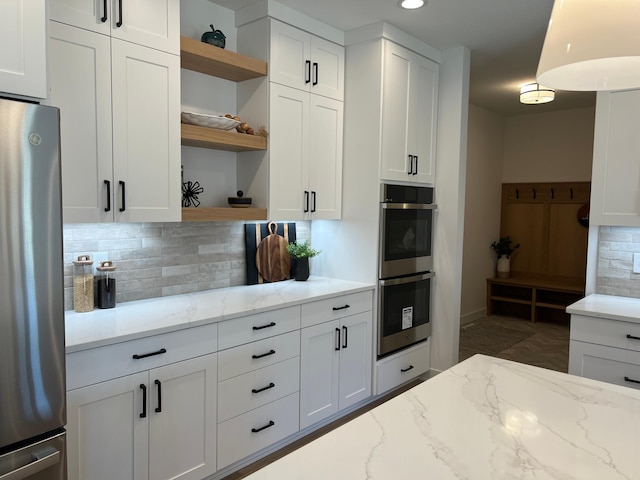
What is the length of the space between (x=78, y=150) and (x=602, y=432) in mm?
2142

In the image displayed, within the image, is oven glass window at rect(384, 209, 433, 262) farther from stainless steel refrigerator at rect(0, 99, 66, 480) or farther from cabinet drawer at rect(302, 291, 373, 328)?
stainless steel refrigerator at rect(0, 99, 66, 480)

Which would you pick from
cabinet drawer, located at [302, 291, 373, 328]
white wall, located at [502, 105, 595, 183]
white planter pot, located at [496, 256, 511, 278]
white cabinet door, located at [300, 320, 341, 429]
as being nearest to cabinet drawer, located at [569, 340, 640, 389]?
cabinet drawer, located at [302, 291, 373, 328]

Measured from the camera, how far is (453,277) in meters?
3.66

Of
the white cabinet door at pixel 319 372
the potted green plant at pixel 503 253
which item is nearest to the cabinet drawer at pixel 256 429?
the white cabinet door at pixel 319 372

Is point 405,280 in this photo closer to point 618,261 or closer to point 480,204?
point 618,261

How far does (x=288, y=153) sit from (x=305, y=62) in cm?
61

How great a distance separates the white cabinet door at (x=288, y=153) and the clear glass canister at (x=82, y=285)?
1.07 meters

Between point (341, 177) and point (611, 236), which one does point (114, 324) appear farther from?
point (611, 236)

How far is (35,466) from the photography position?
149cm

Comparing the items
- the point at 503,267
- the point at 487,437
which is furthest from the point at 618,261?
the point at 503,267

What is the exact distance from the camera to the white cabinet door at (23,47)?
1465 mm

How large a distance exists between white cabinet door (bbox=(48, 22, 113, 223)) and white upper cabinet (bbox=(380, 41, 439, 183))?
5.82ft

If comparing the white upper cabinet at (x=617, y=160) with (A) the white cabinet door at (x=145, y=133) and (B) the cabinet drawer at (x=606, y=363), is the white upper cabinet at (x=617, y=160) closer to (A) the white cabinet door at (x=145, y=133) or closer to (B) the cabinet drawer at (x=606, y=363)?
(B) the cabinet drawer at (x=606, y=363)

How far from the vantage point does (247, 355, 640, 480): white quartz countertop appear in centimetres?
96
